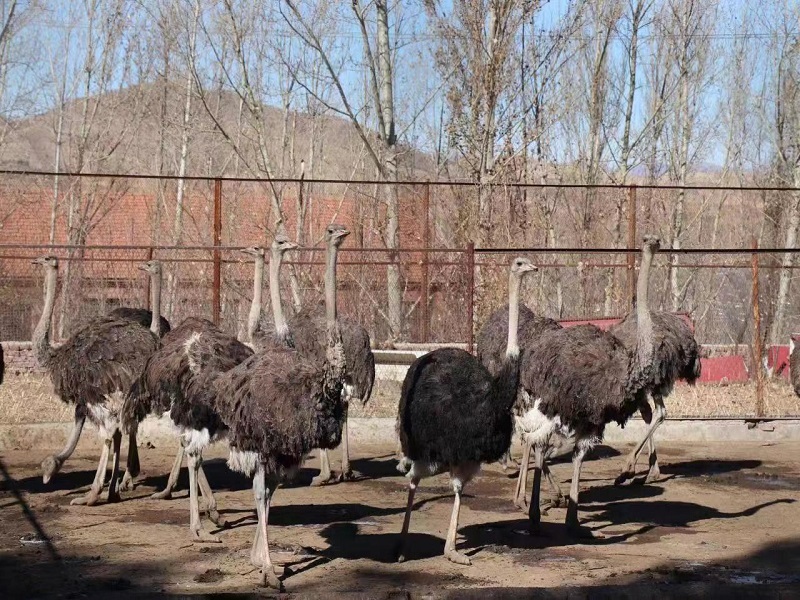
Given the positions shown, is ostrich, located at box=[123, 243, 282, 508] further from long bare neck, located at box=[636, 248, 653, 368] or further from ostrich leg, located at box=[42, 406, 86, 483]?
long bare neck, located at box=[636, 248, 653, 368]

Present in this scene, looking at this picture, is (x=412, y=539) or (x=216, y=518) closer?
(x=412, y=539)

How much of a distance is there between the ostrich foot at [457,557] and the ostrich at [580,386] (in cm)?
101

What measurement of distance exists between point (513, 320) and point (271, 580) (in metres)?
2.44

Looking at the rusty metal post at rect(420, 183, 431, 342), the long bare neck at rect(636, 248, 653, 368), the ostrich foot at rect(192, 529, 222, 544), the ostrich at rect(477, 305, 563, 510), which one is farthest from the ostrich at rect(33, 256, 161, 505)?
the rusty metal post at rect(420, 183, 431, 342)

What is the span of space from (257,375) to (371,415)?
19.1ft

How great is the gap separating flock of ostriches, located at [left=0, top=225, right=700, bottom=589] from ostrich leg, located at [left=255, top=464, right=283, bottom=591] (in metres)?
0.01

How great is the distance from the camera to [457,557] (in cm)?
695

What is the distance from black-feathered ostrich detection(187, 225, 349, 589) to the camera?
6527 mm

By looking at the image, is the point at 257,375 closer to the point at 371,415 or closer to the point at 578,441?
the point at 578,441

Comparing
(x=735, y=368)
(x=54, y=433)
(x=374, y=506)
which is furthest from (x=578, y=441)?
(x=735, y=368)

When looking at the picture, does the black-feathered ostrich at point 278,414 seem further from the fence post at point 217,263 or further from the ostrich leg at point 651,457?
the fence post at point 217,263

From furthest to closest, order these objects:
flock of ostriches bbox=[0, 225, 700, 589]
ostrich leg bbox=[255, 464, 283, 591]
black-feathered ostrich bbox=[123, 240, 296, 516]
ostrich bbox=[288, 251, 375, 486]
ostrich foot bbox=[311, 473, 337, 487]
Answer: ostrich bbox=[288, 251, 375, 486] < ostrich foot bbox=[311, 473, 337, 487] < black-feathered ostrich bbox=[123, 240, 296, 516] < flock of ostriches bbox=[0, 225, 700, 589] < ostrich leg bbox=[255, 464, 283, 591]

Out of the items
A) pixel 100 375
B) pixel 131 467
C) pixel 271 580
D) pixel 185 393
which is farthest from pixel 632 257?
pixel 271 580

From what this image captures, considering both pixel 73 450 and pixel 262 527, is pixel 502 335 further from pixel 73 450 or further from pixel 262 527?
pixel 262 527
